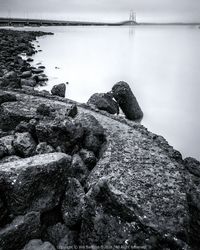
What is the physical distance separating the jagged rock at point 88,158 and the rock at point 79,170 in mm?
180

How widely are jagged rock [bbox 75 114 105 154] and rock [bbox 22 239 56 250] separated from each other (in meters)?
1.46

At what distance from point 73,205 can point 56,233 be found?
290 mm

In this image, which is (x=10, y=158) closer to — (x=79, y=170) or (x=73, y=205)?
(x=79, y=170)

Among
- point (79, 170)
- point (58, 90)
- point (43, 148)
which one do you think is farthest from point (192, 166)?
point (58, 90)

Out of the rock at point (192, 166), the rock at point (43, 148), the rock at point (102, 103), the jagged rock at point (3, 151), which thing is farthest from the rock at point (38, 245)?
the rock at point (102, 103)

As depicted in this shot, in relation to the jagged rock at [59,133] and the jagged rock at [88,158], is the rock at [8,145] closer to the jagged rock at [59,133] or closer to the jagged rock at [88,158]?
the jagged rock at [59,133]

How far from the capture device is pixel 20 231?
2.04 m

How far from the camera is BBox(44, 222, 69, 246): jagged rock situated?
219 centimetres

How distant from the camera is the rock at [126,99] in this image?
605cm

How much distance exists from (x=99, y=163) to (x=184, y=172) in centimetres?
114

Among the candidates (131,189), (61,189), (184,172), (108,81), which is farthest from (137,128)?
(108,81)

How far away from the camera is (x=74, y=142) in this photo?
3154mm

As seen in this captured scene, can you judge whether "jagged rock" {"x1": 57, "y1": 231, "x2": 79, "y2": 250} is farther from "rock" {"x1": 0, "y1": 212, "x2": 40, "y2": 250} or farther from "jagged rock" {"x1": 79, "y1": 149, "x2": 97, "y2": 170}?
"jagged rock" {"x1": 79, "y1": 149, "x2": 97, "y2": 170}

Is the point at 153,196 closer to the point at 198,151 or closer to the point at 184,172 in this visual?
the point at 184,172
